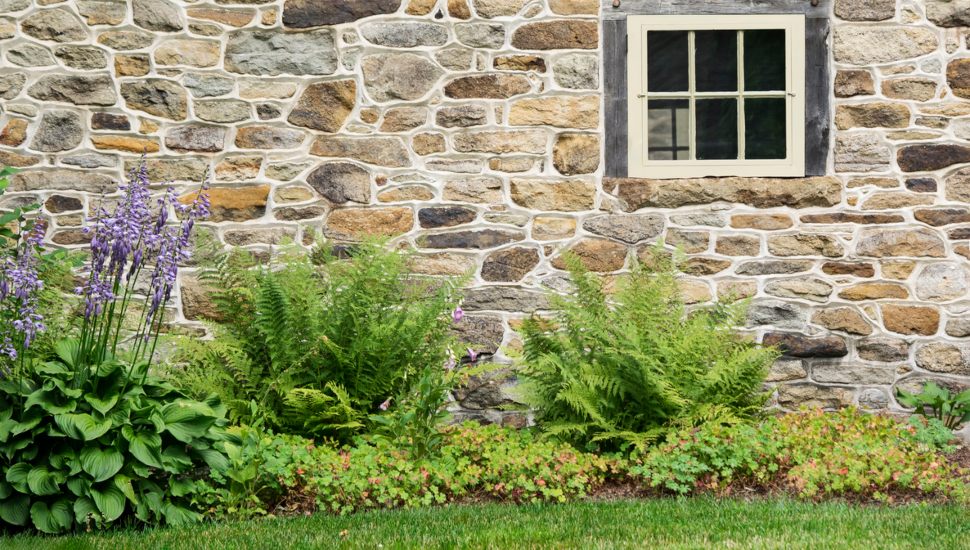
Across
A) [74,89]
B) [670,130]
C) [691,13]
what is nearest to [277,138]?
[74,89]

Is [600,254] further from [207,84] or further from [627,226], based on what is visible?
[207,84]

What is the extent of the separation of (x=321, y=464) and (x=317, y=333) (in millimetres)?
854

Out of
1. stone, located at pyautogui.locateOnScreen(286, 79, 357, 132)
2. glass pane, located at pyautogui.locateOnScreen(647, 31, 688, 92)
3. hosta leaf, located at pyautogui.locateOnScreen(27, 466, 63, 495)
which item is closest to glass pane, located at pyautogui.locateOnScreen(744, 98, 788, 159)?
glass pane, located at pyautogui.locateOnScreen(647, 31, 688, 92)

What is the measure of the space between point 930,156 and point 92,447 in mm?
4780

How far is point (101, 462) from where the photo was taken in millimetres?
3771

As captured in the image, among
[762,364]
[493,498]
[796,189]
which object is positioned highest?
[796,189]

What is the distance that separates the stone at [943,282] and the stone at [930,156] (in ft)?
1.91

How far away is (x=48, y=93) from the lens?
5680mm

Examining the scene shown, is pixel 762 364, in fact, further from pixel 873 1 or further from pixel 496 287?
pixel 873 1

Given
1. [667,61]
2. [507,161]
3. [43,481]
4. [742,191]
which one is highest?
[667,61]

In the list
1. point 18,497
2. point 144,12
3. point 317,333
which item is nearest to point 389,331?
point 317,333

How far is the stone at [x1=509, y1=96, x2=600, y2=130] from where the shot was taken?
18.7ft

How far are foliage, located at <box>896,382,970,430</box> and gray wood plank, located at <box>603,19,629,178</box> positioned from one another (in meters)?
2.11

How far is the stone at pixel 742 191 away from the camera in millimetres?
5688
